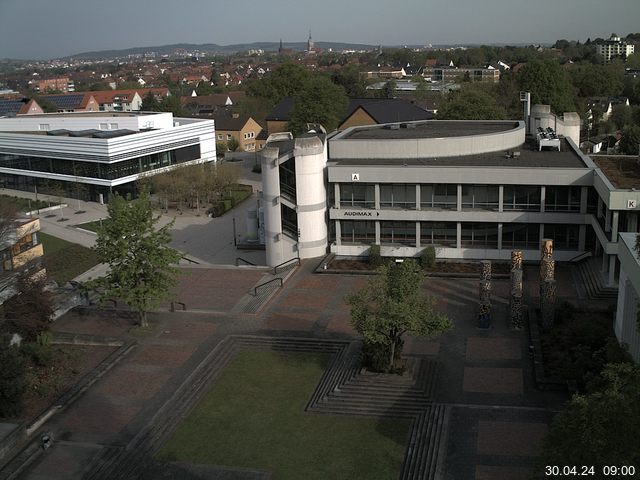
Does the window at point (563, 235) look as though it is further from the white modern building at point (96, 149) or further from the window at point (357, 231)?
the white modern building at point (96, 149)

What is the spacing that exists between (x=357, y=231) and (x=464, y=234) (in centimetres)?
602

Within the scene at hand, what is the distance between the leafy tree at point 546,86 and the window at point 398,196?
46743 millimetres

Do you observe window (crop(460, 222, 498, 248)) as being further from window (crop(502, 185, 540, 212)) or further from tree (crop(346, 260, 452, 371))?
tree (crop(346, 260, 452, 371))

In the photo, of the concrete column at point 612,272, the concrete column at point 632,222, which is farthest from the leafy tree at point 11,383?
the concrete column at point 632,222

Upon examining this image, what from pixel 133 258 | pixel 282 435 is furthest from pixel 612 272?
pixel 133 258

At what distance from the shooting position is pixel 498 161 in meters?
41.2

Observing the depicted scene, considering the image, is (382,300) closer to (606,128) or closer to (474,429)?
(474,429)

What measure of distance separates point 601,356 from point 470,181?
15.5 m

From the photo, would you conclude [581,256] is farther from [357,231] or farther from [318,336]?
[318,336]

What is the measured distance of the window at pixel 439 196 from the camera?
129 feet

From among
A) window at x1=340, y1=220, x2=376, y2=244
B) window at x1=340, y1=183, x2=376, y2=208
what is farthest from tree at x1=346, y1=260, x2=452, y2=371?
window at x1=340, y1=220, x2=376, y2=244

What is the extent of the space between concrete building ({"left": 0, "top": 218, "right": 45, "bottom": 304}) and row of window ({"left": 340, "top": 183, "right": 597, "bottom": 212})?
680 inches

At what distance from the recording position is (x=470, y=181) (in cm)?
3869

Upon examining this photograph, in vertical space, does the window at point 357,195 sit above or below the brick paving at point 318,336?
above
